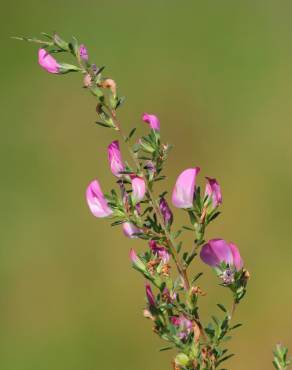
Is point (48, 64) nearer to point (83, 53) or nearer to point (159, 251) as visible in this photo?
point (83, 53)

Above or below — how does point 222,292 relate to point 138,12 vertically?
below

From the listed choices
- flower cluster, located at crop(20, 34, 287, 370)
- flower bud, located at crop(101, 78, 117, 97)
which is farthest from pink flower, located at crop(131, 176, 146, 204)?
flower bud, located at crop(101, 78, 117, 97)

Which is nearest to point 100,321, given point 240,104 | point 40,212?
point 40,212

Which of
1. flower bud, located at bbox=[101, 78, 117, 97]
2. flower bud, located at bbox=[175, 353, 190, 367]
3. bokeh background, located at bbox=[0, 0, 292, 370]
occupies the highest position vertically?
bokeh background, located at bbox=[0, 0, 292, 370]

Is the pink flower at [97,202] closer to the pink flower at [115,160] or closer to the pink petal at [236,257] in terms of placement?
the pink flower at [115,160]

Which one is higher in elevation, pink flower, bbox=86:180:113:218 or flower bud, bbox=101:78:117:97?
flower bud, bbox=101:78:117:97

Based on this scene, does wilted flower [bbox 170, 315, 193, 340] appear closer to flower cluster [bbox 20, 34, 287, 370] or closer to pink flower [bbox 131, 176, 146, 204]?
flower cluster [bbox 20, 34, 287, 370]

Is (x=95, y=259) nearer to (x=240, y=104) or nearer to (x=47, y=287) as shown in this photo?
(x=47, y=287)
